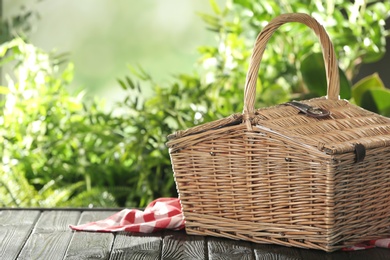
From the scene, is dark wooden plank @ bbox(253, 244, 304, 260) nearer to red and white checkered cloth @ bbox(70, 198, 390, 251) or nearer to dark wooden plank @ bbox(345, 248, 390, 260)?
dark wooden plank @ bbox(345, 248, 390, 260)

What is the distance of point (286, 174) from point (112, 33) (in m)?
2.21

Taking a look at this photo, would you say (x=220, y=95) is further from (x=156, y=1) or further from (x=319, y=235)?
(x=319, y=235)

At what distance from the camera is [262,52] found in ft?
7.52

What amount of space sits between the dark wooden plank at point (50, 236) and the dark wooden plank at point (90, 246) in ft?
0.07

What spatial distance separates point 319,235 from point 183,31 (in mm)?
2200

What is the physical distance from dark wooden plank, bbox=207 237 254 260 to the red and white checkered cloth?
16 centimetres

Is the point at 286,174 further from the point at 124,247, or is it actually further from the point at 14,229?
the point at 14,229

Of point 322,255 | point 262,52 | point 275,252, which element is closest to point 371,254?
point 322,255

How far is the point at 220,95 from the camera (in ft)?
12.1

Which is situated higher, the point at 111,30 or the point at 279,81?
the point at 111,30

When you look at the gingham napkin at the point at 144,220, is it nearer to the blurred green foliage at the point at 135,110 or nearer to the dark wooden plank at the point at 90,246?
the dark wooden plank at the point at 90,246

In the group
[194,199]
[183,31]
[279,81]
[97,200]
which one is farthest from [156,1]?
[194,199]

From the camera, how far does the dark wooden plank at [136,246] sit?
2.25 meters

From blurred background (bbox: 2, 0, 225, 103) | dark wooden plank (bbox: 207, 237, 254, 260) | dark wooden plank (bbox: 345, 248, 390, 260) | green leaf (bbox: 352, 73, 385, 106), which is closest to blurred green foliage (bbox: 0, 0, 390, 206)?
green leaf (bbox: 352, 73, 385, 106)
